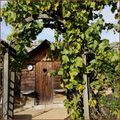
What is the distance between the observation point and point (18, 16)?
7.54 metres

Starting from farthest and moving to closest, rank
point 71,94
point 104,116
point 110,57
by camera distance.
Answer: point 71,94 < point 104,116 < point 110,57

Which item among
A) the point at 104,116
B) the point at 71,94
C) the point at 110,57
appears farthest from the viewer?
the point at 71,94

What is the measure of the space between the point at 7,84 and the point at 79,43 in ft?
5.70

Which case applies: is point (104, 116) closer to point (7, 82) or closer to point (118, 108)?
point (118, 108)

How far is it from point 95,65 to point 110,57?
0.41 m

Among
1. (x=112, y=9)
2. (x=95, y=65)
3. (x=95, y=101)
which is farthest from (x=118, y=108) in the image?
(x=112, y=9)

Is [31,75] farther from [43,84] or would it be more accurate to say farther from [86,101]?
[86,101]

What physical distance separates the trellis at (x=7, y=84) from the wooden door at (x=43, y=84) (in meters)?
13.5

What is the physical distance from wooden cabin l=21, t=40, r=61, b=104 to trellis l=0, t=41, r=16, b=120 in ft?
44.1

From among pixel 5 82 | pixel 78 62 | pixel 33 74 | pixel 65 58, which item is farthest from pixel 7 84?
pixel 33 74

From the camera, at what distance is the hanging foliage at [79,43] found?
23.9 feet

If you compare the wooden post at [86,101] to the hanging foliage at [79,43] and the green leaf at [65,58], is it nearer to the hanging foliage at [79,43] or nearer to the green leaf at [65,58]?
the hanging foliage at [79,43]

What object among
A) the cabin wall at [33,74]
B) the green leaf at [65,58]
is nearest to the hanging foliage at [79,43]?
the green leaf at [65,58]

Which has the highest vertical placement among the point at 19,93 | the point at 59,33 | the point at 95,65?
the point at 59,33
